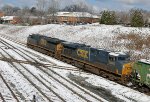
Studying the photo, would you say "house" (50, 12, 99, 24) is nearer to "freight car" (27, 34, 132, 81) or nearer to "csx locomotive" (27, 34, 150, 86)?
"freight car" (27, 34, 132, 81)

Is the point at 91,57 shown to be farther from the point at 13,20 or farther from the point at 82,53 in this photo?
the point at 13,20

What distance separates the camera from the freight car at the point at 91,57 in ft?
89.5

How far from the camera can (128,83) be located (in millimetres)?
26672

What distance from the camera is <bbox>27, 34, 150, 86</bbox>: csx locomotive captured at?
2555cm

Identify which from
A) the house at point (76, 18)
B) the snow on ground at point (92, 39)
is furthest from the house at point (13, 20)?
the snow on ground at point (92, 39)

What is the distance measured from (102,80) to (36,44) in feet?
78.8

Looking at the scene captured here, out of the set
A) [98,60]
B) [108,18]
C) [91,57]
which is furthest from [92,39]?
[98,60]

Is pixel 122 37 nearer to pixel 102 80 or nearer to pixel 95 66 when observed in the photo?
pixel 95 66

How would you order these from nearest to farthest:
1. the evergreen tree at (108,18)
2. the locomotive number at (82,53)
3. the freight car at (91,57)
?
1. the freight car at (91,57)
2. the locomotive number at (82,53)
3. the evergreen tree at (108,18)

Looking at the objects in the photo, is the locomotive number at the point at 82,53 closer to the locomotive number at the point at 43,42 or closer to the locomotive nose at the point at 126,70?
the locomotive nose at the point at 126,70

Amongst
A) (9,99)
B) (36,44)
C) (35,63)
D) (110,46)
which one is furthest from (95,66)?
(36,44)

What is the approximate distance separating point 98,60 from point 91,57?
1.55m

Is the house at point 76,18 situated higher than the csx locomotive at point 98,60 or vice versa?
the house at point 76,18

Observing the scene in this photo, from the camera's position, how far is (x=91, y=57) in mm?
32062
